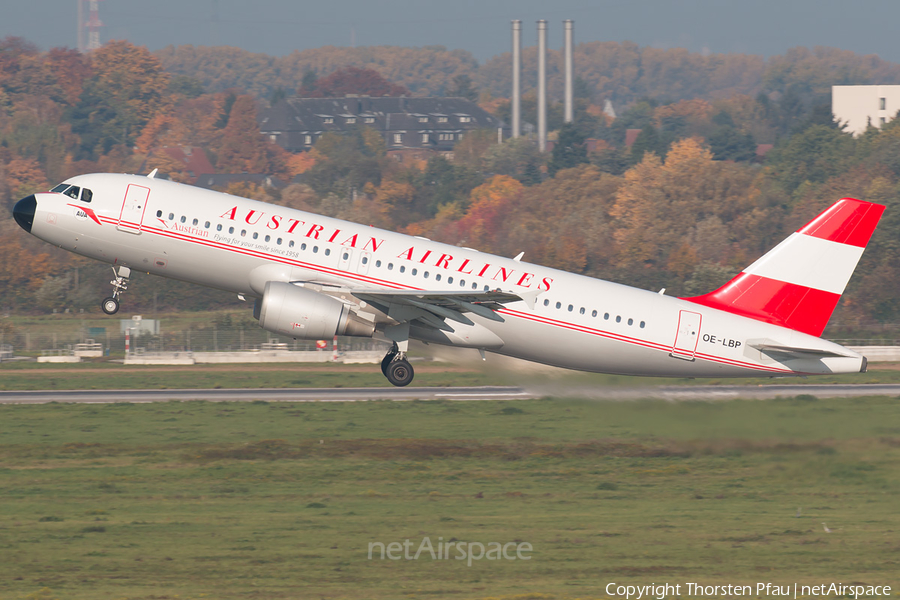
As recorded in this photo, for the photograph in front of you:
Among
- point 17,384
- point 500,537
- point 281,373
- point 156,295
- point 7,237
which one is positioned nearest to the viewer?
point 500,537

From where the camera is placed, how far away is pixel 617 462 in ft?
132

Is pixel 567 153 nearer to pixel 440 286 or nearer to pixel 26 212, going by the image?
pixel 440 286

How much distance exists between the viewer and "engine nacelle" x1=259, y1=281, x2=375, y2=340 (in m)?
35.7

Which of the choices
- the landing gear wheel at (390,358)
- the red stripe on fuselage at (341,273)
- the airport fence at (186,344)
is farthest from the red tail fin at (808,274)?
the airport fence at (186,344)

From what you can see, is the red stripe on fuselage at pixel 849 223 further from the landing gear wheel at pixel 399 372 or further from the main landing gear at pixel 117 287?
the main landing gear at pixel 117 287

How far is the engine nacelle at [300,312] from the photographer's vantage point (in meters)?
35.7

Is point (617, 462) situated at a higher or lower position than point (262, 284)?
lower

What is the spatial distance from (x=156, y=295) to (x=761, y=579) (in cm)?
7669

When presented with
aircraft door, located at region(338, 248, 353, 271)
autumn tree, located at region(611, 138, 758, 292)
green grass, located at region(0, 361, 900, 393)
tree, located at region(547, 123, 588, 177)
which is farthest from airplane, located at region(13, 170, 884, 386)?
tree, located at region(547, 123, 588, 177)

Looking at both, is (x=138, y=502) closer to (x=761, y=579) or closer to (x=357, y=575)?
(x=357, y=575)

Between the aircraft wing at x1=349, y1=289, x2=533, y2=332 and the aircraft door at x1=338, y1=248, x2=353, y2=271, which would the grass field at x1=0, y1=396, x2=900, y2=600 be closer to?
the aircraft wing at x1=349, y1=289, x2=533, y2=332

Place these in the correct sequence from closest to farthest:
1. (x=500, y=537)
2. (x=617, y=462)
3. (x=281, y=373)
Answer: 1. (x=500, y=537)
2. (x=617, y=462)
3. (x=281, y=373)

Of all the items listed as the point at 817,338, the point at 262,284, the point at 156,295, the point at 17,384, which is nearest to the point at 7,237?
the point at 156,295

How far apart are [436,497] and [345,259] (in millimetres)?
8502
